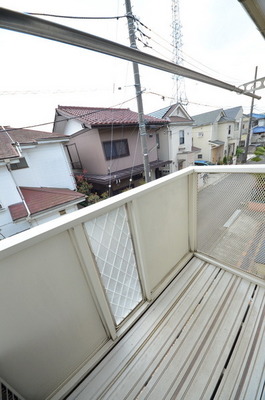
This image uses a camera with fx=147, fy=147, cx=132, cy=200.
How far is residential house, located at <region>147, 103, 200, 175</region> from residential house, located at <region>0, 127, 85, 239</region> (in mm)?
5493

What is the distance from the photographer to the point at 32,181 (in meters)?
5.74

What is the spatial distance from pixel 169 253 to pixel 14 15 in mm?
1698

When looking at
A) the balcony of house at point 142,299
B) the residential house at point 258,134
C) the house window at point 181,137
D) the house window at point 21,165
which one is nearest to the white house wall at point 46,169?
the house window at point 21,165

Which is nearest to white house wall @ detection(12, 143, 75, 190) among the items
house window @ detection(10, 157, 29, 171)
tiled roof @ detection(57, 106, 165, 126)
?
house window @ detection(10, 157, 29, 171)

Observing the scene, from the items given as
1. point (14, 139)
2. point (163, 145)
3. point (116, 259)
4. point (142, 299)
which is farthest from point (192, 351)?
point (163, 145)

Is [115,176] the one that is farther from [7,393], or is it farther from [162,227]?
[7,393]

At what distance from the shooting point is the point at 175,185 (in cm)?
135

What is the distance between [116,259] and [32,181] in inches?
242

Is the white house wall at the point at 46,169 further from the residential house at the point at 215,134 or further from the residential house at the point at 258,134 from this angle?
the residential house at the point at 258,134

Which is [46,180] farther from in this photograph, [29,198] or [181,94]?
[181,94]

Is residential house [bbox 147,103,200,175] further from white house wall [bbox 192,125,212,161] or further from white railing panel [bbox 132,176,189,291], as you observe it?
white railing panel [bbox 132,176,189,291]

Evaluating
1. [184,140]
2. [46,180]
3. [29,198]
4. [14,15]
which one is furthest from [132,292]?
[184,140]

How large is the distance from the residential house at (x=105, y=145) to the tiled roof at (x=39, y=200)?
167 cm

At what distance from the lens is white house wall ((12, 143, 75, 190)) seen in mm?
5543
